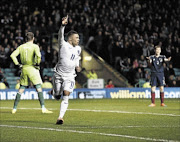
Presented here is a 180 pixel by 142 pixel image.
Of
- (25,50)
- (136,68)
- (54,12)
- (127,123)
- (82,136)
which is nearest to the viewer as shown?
(82,136)

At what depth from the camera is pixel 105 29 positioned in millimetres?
33625

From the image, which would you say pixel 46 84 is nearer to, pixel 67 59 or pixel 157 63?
pixel 157 63

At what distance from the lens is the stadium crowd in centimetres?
3069

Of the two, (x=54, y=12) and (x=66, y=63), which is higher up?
(x=54, y=12)

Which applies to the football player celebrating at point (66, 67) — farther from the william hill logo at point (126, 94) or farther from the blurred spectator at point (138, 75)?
the blurred spectator at point (138, 75)

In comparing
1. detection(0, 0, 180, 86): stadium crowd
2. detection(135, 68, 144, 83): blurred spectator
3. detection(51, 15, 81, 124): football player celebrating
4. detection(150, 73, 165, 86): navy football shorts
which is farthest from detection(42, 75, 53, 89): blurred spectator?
detection(51, 15, 81, 124): football player celebrating

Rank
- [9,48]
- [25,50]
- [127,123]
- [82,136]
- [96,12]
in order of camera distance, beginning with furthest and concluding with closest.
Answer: [96,12] < [9,48] < [25,50] < [127,123] < [82,136]

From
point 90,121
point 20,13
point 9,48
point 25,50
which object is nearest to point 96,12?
point 20,13

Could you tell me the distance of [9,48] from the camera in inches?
1139

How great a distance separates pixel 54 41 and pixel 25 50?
17973 millimetres

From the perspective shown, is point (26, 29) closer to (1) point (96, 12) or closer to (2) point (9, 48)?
(2) point (9, 48)

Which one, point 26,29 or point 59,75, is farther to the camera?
point 26,29

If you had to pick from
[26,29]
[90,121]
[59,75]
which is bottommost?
[90,121]

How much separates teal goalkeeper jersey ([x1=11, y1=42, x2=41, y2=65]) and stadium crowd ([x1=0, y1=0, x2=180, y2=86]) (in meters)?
13.4
